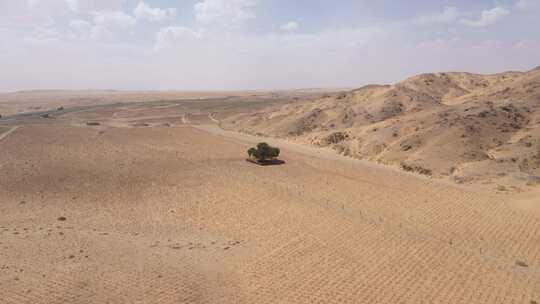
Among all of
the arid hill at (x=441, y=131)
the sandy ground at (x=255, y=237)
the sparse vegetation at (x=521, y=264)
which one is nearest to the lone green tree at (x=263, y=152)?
the sandy ground at (x=255, y=237)

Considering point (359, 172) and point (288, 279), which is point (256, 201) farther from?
point (359, 172)

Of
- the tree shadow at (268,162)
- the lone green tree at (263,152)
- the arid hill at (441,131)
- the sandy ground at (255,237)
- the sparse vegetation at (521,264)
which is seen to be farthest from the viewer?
the lone green tree at (263,152)

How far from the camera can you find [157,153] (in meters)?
48.2

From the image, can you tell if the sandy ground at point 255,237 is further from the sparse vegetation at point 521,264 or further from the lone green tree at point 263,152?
the lone green tree at point 263,152

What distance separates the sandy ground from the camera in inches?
612

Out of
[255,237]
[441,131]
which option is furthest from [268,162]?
A: [441,131]

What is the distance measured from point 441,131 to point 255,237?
34.3 meters

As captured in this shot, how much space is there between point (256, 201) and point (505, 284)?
1662 cm

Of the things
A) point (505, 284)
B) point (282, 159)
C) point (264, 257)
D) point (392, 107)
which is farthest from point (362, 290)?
point (392, 107)

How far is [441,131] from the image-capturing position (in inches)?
1832

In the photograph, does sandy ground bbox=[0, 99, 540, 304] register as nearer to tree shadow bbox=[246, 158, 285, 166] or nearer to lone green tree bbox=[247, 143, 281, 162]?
tree shadow bbox=[246, 158, 285, 166]

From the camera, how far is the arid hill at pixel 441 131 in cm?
3694

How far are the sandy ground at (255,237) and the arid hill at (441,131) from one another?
5.27 meters

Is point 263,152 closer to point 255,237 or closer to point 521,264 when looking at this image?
point 255,237
